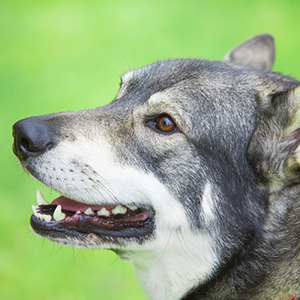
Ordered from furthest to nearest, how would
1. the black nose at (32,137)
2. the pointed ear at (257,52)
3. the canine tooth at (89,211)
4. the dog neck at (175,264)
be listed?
the pointed ear at (257,52)
the canine tooth at (89,211)
the dog neck at (175,264)
the black nose at (32,137)

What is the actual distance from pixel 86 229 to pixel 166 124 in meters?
1.04

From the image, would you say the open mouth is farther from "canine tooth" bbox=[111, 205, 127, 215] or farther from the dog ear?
the dog ear

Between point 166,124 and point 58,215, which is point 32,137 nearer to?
point 58,215

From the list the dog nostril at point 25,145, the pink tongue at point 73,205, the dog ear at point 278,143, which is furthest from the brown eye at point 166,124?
the dog nostril at point 25,145

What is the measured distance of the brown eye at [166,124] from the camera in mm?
3398

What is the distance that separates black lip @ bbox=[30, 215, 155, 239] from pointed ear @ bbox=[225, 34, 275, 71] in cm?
249

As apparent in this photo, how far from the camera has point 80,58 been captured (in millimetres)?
10453

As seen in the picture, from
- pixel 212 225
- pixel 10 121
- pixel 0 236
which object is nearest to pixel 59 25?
pixel 10 121

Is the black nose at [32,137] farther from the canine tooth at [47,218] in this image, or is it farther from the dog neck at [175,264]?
the dog neck at [175,264]

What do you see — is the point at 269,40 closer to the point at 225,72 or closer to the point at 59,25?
the point at 225,72

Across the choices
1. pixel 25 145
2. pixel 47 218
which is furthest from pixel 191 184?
pixel 25 145

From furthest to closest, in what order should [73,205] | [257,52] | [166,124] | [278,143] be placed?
[257,52]
[73,205]
[166,124]
[278,143]

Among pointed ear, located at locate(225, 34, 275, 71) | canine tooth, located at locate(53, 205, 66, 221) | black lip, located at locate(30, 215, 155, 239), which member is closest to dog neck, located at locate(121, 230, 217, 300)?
black lip, located at locate(30, 215, 155, 239)

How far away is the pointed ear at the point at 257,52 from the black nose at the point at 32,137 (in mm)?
2574
